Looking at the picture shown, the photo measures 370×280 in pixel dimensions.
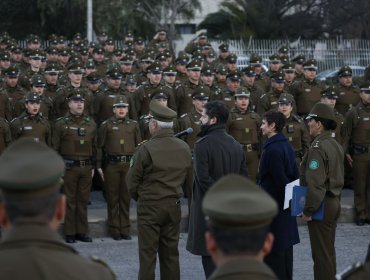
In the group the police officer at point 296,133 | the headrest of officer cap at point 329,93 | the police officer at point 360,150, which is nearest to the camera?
the police officer at point 360,150

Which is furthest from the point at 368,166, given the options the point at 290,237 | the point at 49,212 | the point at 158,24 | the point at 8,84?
the point at 158,24

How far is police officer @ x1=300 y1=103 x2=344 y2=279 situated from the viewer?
8.57 m

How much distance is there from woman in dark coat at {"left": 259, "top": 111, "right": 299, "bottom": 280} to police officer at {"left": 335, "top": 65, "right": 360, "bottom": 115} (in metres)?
7.16

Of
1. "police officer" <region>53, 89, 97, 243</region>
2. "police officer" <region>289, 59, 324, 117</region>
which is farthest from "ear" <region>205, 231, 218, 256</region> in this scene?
"police officer" <region>289, 59, 324, 117</region>

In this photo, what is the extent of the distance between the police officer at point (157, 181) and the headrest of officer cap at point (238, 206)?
4959 millimetres

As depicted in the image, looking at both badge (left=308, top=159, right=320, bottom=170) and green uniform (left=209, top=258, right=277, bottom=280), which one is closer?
green uniform (left=209, top=258, right=277, bottom=280)

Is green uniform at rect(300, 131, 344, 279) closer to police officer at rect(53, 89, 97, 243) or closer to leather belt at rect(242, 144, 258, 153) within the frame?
police officer at rect(53, 89, 97, 243)

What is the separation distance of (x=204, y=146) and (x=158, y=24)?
3244 cm

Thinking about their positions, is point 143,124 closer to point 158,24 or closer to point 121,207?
point 121,207

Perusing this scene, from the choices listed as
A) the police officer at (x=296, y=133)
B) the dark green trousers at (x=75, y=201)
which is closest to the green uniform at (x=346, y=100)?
the police officer at (x=296, y=133)

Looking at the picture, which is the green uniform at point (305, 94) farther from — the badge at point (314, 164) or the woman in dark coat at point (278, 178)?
the badge at point (314, 164)

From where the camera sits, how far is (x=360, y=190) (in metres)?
13.5

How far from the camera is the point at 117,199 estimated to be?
12.5 meters

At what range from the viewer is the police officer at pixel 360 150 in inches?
530
